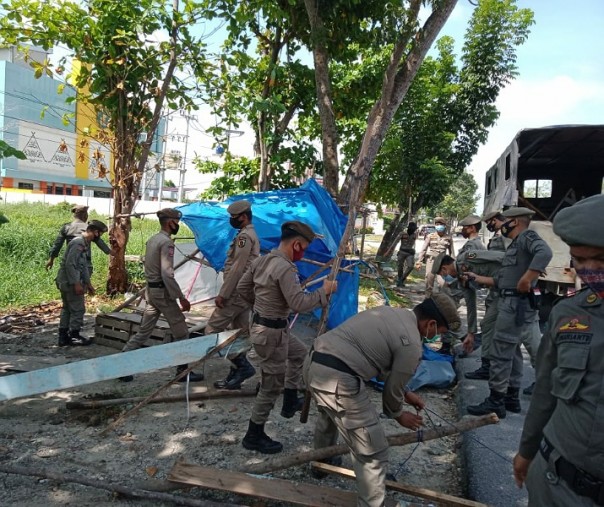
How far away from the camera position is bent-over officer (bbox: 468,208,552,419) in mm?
4258

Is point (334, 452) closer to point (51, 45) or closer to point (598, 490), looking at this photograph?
point (598, 490)

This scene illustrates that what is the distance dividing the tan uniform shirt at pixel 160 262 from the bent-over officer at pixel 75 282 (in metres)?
1.62

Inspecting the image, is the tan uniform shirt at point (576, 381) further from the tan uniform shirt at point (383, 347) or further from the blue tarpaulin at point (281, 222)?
the blue tarpaulin at point (281, 222)

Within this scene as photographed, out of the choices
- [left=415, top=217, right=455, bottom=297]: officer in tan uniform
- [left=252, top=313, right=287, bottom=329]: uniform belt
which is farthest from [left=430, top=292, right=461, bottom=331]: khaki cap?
[left=415, top=217, right=455, bottom=297]: officer in tan uniform

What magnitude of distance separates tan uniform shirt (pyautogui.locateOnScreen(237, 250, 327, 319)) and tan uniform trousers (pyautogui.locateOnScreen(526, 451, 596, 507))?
1996mm

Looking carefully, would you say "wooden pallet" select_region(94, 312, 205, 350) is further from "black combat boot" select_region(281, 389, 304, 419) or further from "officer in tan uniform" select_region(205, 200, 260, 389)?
"black combat boot" select_region(281, 389, 304, 419)

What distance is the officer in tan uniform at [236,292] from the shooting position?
4.95 meters

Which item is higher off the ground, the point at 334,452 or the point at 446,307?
the point at 446,307

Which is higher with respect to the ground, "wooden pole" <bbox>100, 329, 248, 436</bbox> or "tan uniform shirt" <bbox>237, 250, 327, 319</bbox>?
"tan uniform shirt" <bbox>237, 250, 327, 319</bbox>

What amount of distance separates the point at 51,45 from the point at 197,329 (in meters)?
5.29

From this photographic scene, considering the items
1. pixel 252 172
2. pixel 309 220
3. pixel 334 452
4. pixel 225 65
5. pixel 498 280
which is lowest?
pixel 334 452

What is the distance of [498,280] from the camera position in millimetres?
4555

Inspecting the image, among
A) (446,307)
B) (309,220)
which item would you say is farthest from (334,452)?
(309,220)

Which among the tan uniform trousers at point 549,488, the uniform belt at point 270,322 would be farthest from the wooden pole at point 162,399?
the tan uniform trousers at point 549,488
